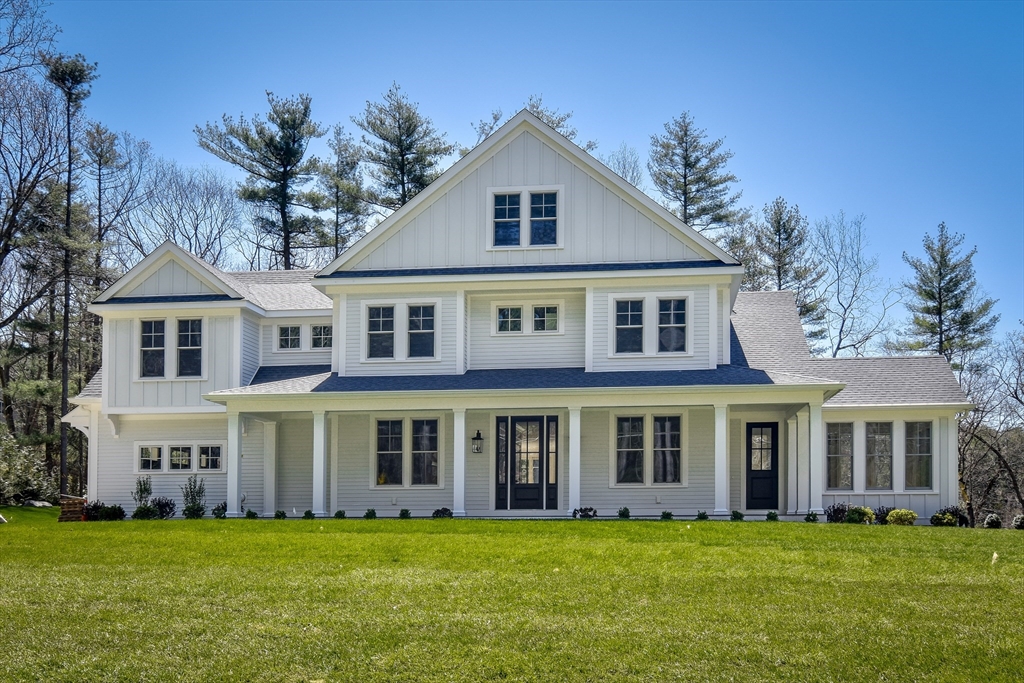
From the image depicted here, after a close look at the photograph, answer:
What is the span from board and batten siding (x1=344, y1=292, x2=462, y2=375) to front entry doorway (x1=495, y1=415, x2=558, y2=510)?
6.15ft

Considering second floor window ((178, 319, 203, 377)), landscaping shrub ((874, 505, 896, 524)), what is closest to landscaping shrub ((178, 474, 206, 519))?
second floor window ((178, 319, 203, 377))

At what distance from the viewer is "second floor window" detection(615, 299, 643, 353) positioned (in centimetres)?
2222

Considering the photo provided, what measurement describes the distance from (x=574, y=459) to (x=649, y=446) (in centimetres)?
246

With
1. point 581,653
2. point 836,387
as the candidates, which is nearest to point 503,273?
point 836,387

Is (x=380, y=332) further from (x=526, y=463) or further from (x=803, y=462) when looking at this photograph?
(x=803, y=462)

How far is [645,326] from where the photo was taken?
72.6 ft

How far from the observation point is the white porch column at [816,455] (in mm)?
19836

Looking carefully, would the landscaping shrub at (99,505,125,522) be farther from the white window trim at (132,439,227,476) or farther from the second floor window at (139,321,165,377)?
the second floor window at (139,321,165,377)

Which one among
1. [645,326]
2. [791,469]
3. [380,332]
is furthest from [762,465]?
[380,332]

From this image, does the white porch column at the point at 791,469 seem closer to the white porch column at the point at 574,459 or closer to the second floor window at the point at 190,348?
the white porch column at the point at 574,459

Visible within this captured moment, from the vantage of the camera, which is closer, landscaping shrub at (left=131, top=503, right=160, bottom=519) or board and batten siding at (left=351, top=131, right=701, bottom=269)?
landscaping shrub at (left=131, top=503, right=160, bottom=519)

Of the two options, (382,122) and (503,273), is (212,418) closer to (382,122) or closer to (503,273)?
(503,273)

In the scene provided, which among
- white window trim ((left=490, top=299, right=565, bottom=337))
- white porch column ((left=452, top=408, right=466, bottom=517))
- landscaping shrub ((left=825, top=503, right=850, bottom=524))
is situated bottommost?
landscaping shrub ((left=825, top=503, right=850, bottom=524))

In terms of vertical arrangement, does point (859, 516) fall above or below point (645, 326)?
below
